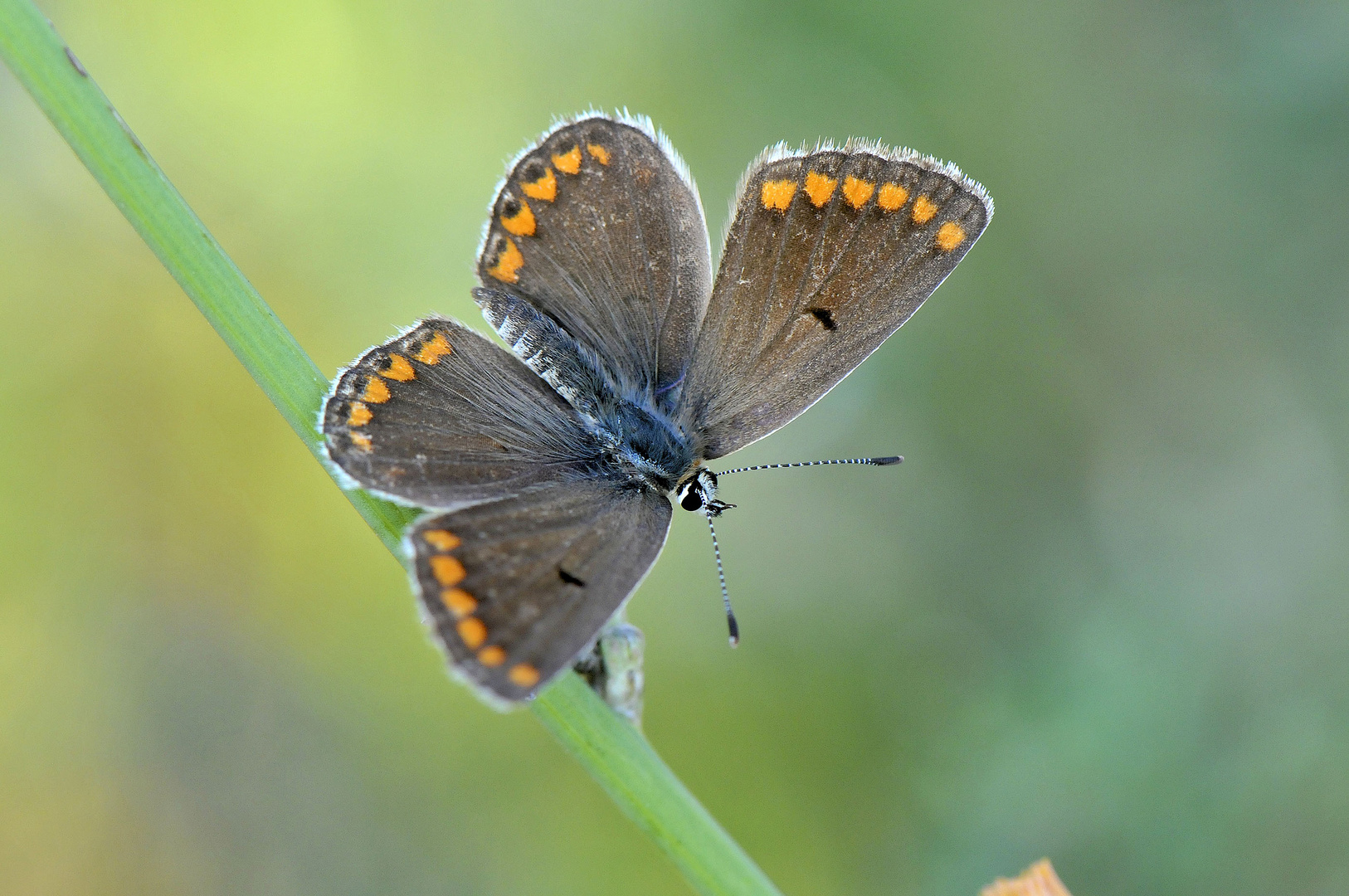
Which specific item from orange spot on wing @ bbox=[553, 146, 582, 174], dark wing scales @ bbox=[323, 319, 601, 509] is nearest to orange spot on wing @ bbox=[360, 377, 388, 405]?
dark wing scales @ bbox=[323, 319, 601, 509]

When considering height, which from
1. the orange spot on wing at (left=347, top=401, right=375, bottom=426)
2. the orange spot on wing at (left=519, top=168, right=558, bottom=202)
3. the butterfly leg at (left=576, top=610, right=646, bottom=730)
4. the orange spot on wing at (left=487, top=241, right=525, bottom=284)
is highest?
the orange spot on wing at (left=519, top=168, right=558, bottom=202)

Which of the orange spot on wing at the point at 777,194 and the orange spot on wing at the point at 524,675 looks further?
the orange spot on wing at the point at 777,194

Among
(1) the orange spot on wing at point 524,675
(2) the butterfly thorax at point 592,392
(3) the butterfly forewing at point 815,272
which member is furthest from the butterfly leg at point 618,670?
(3) the butterfly forewing at point 815,272

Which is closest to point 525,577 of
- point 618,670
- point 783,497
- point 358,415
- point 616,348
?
point 618,670

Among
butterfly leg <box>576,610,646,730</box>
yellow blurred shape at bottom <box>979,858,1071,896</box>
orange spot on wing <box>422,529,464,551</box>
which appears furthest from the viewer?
orange spot on wing <box>422,529,464,551</box>

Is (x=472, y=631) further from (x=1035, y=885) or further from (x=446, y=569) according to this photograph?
(x=1035, y=885)

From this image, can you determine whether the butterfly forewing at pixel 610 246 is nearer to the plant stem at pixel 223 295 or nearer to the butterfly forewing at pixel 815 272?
the butterfly forewing at pixel 815 272

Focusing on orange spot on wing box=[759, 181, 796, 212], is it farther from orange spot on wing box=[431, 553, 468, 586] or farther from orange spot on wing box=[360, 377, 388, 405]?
orange spot on wing box=[431, 553, 468, 586]
